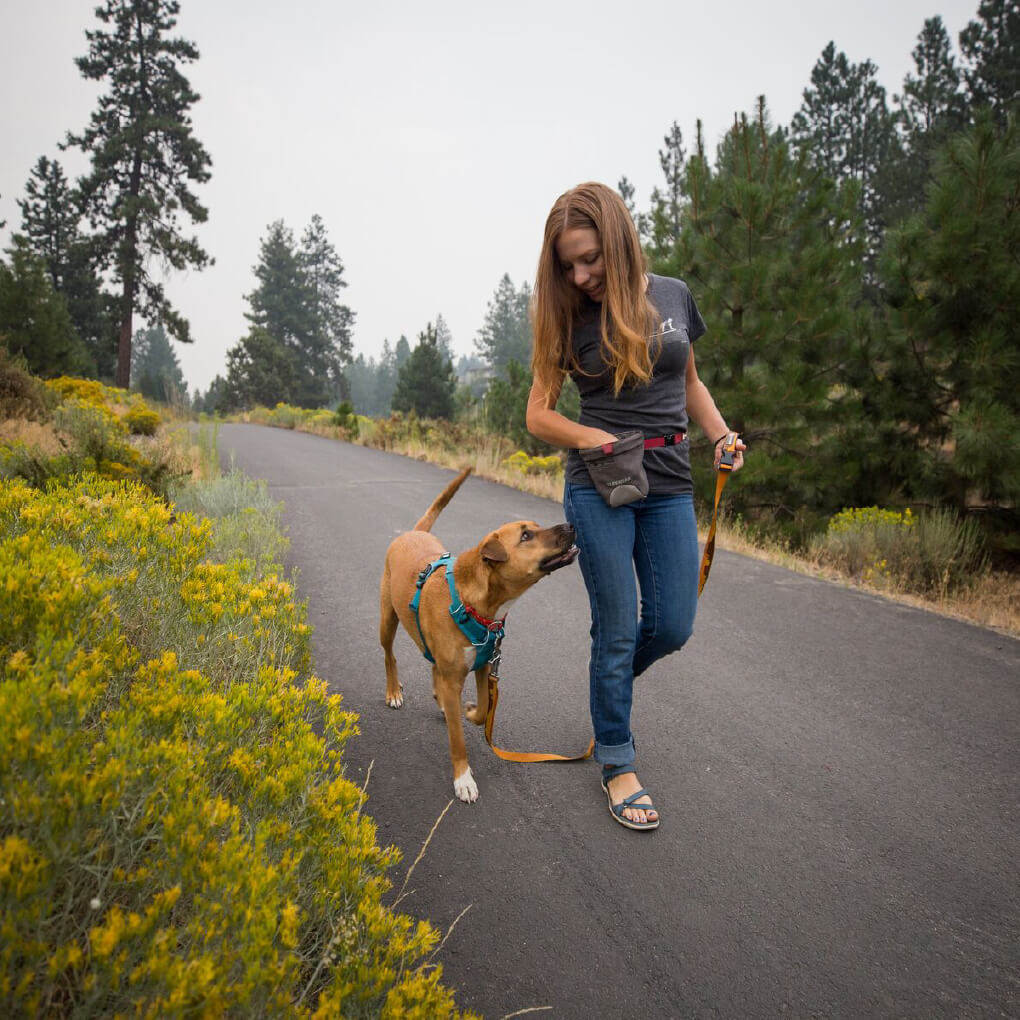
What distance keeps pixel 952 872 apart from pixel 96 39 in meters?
36.5

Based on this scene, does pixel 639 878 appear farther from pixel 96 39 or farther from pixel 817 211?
pixel 96 39

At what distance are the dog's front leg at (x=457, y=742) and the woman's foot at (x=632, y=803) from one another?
0.59 meters

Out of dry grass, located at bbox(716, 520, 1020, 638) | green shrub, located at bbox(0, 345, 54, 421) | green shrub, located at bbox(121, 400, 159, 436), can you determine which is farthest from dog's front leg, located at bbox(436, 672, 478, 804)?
green shrub, located at bbox(121, 400, 159, 436)

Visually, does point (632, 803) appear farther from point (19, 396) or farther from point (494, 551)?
point (19, 396)

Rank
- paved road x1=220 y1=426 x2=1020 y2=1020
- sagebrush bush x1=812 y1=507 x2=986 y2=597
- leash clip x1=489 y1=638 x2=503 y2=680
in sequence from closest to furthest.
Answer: paved road x1=220 y1=426 x2=1020 y2=1020 → leash clip x1=489 y1=638 x2=503 y2=680 → sagebrush bush x1=812 y1=507 x2=986 y2=597

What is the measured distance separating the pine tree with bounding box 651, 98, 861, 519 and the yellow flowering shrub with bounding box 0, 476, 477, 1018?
822cm

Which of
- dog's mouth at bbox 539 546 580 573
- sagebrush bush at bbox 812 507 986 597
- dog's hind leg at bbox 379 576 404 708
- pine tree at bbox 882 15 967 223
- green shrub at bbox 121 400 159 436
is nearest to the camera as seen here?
dog's mouth at bbox 539 546 580 573

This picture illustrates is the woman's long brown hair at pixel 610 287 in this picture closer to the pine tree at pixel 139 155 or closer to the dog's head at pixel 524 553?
the dog's head at pixel 524 553

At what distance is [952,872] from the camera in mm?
2186

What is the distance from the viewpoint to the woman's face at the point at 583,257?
7.39 ft

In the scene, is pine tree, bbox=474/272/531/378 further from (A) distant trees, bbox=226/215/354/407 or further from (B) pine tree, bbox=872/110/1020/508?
(B) pine tree, bbox=872/110/1020/508

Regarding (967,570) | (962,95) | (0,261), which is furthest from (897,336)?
(0,261)

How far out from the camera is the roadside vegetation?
43.1 inches

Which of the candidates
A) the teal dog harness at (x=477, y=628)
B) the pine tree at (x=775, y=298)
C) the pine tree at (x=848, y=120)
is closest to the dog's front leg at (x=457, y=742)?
the teal dog harness at (x=477, y=628)
